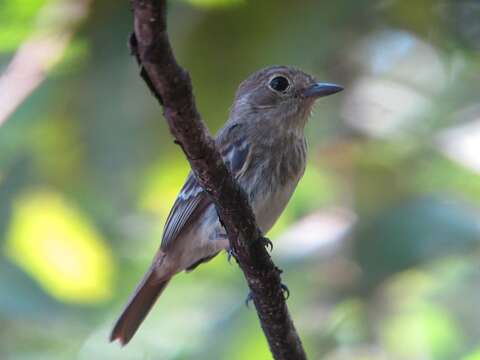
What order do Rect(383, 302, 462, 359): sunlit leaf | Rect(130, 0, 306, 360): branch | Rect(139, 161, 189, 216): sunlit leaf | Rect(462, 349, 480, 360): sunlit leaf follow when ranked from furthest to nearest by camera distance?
Rect(383, 302, 462, 359): sunlit leaf < Rect(139, 161, 189, 216): sunlit leaf < Rect(462, 349, 480, 360): sunlit leaf < Rect(130, 0, 306, 360): branch

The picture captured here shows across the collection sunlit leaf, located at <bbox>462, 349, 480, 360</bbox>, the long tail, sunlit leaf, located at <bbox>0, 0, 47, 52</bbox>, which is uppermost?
sunlit leaf, located at <bbox>0, 0, 47, 52</bbox>

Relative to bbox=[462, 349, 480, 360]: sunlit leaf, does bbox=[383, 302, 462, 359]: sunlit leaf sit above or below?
above

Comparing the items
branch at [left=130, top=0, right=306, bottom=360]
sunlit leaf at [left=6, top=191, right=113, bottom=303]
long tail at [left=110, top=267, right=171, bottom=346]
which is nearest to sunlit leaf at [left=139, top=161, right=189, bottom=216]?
sunlit leaf at [left=6, top=191, right=113, bottom=303]

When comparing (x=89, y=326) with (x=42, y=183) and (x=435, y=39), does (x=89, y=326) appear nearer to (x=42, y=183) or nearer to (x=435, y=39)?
(x=42, y=183)

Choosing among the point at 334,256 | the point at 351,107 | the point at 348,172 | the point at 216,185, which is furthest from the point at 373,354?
the point at 216,185

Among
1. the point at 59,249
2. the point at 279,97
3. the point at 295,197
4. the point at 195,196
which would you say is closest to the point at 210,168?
the point at 195,196

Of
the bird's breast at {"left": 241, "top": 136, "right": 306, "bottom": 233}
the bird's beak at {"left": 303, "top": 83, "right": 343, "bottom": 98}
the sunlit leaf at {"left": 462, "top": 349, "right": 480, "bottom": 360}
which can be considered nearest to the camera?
the bird's breast at {"left": 241, "top": 136, "right": 306, "bottom": 233}

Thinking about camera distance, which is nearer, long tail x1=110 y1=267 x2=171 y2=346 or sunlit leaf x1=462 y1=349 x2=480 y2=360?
sunlit leaf x1=462 y1=349 x2=480 y2=360

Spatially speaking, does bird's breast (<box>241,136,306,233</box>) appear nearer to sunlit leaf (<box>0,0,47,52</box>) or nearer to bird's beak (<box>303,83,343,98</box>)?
bird's beak (<box>303,83,343,98</box>)
